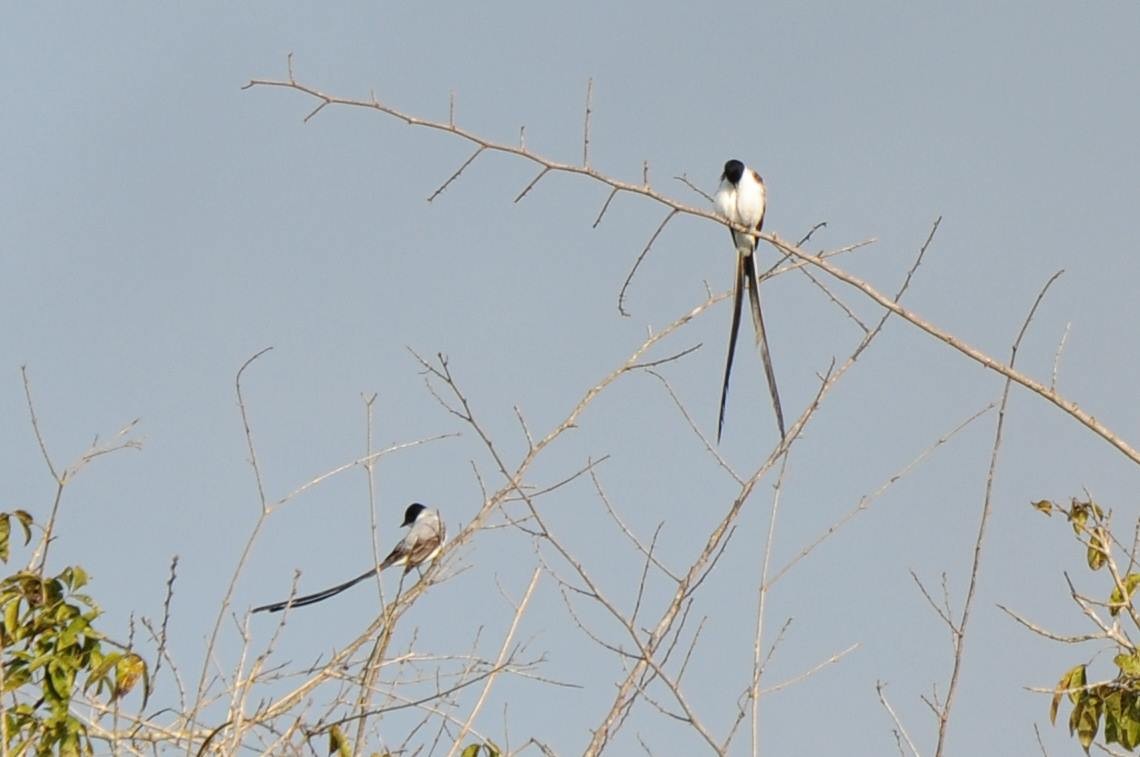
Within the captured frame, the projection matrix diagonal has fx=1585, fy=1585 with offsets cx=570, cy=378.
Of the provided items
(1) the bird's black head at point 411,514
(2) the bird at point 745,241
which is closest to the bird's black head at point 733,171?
(2) the bird at point 745,241

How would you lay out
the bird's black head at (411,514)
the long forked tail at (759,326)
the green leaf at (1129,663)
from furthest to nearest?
1. the bird's black head at (411,514)
2. the long forked tail at (759,326)
3. the green leaf at (1129,663)

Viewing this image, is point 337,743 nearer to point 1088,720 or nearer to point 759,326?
point 1088,720

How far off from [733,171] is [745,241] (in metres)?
0.75

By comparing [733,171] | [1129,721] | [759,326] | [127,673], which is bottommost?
[1129,721]

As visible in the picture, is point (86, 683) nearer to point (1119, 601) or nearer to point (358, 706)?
point (358, 706)

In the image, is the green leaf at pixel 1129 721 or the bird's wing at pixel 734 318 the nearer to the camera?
the green leaf at pixel 1129 721

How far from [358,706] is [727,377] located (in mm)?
1595

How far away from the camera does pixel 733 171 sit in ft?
19.2

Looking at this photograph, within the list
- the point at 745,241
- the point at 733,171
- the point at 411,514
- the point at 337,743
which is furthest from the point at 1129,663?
the point at 411,514

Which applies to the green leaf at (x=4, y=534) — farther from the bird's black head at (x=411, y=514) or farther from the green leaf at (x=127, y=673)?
the bird's black head at (x=411, y=514)

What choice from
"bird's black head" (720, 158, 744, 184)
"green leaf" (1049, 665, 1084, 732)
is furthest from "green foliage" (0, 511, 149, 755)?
"bird's black head" (720, 158, 744, 184)

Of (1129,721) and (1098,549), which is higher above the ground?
(1098,549)

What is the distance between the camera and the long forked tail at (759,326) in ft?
13.0

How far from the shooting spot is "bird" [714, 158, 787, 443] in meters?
4.26
